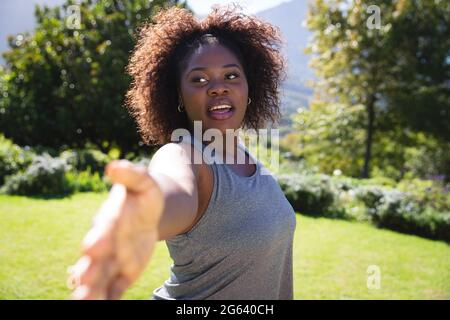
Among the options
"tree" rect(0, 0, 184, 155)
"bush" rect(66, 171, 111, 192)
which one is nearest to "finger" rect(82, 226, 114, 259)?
"bush" rect(66, 171, 111, 192)

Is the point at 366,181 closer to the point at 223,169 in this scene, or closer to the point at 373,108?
the point at 373,108

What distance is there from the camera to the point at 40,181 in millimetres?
8414

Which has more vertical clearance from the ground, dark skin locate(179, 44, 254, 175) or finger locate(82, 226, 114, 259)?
dark skin locate(179, 44, 254, 175)

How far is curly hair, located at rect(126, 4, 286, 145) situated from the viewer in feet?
6.48

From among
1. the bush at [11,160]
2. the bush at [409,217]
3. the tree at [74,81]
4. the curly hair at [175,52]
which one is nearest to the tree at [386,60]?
the tree at [74,81]

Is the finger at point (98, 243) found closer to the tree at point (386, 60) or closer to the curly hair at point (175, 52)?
the curly hair at point (175, 52)

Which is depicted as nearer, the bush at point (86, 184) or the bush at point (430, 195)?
the bush at point (430, 195)

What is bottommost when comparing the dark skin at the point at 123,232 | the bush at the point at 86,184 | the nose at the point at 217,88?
the bush at the point at 86,184

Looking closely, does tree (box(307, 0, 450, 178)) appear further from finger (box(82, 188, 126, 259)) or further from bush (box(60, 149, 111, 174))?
finger (box(82, 188, 126, 259))

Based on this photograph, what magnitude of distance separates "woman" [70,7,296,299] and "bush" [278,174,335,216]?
20.0 ft

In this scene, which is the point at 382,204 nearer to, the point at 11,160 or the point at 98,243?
the point at 11,160

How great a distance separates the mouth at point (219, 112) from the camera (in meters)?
1.74

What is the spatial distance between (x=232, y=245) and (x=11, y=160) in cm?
896

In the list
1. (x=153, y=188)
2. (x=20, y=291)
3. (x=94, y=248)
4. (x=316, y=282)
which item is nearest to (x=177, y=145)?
(x=153, y=188)
